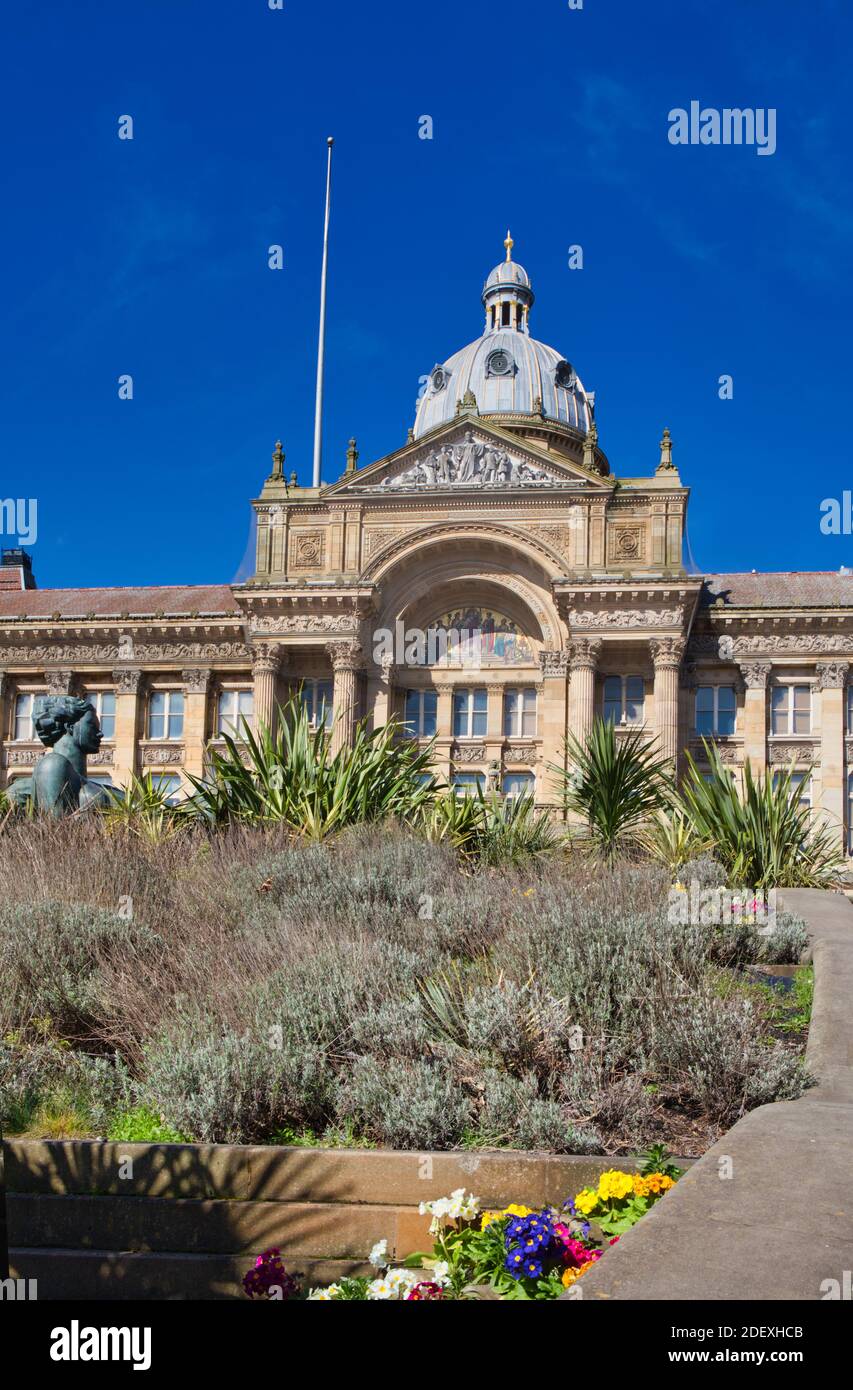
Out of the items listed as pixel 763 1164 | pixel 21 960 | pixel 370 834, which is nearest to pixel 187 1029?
pixel 21 960

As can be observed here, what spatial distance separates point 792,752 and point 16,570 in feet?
100

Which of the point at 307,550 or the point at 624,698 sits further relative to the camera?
the point at 307,550

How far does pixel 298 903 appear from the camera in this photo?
11.3 meters

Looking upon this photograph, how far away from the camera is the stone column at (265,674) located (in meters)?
38.0

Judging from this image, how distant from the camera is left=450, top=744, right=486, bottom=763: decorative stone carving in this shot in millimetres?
38344

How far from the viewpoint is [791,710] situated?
37.9 meters

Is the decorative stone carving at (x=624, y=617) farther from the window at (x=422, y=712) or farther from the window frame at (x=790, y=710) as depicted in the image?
the window at (x=422, y=712)

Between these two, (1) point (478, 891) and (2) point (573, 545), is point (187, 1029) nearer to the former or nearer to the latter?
(1) point (478, 891)

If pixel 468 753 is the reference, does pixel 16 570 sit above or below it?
above

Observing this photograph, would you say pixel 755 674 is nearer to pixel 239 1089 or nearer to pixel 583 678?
pixel 583 678

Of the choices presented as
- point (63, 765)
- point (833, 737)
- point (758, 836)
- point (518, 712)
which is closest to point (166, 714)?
point (518, 712)

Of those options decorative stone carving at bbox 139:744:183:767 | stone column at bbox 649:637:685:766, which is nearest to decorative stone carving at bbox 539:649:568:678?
stone column at bbox 649:637:685:766

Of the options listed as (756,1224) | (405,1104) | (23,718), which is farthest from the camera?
(23,718)

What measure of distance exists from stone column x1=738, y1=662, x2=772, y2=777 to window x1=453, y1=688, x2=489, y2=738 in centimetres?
765
